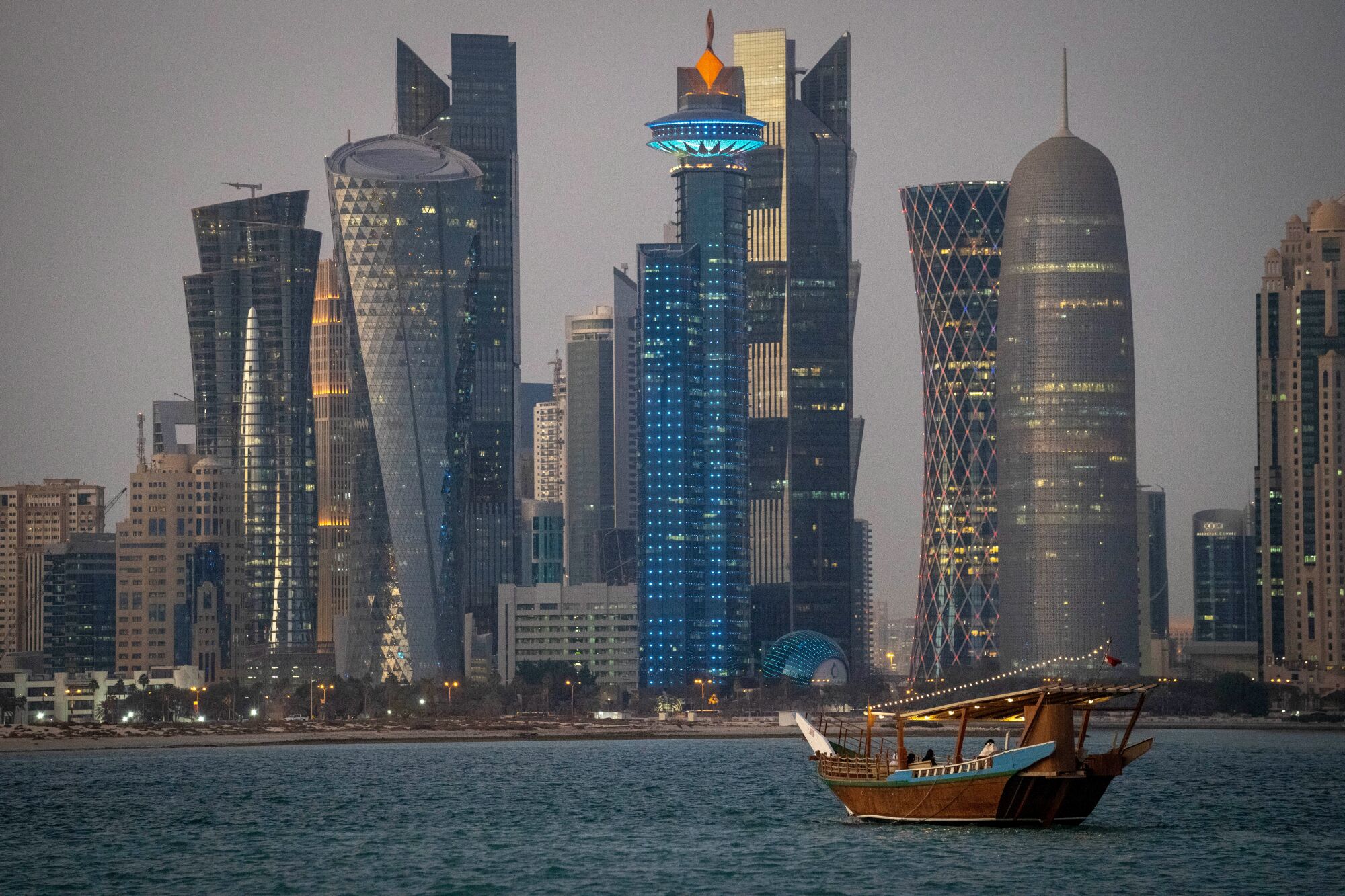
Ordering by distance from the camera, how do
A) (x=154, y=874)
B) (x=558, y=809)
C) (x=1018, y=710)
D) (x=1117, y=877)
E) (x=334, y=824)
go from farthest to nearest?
1. (x=558, y=809)
2. (x=334, y=824)
3. (x=1018, y=710)
4. (x=154, y=874)
5. (x=1117, y=877)

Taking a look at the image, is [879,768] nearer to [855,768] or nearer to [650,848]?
[855,768]

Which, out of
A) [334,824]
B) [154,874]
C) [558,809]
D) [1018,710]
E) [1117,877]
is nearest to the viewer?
[1117,877]

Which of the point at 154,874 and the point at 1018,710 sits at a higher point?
the point at 1018,710

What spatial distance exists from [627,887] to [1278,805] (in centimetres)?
7611

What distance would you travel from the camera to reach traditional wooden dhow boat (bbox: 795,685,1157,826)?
419 ft

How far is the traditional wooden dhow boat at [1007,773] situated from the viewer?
128 meters

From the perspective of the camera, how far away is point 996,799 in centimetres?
12988

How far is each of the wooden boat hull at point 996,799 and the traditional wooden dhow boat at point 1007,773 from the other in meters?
0.04

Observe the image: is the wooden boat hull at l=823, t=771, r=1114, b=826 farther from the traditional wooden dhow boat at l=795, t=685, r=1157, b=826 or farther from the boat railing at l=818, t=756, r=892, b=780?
the boat railing at l=818, t=756, r=892, b=780

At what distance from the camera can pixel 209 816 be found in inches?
6718

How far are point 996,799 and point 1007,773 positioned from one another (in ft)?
8.05

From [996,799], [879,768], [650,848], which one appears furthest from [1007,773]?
[650,848]

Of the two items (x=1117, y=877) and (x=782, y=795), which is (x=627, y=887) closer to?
(x=1117, y=877)

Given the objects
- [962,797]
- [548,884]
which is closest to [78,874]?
[548,884]
